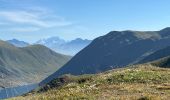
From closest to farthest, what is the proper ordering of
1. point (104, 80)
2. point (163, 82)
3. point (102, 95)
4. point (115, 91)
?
point (102, 95)
point (115, 91)
point (163, 82)
point (104, 80)

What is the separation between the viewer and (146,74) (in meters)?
51.0

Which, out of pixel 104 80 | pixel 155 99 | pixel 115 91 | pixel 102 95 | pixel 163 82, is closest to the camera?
pixel 155 99

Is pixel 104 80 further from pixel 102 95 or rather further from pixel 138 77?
pixel 102 95

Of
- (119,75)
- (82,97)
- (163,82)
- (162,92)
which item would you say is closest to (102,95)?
(82,97)

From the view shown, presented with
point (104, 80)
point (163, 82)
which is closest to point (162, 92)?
point (163, 82)

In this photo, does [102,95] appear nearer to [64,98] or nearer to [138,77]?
[64,98]

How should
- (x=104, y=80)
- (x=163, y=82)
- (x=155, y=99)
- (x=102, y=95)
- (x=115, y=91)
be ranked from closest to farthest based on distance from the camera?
1. (x=155, y=99)
2. (x=102, y=95)
3. (x=115, y=91)
4. (x=163, y=82)
5. (x=104, y=80)

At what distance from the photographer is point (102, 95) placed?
3503 cm

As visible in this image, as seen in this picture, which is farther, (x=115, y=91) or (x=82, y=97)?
(x=115, y=91)

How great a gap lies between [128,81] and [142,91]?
11.1m

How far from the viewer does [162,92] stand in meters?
35.4

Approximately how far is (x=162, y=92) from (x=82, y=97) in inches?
291

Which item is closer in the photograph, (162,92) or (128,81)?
(162,92)

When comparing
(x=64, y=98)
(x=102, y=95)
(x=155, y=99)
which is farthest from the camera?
(x=102, y=95)
